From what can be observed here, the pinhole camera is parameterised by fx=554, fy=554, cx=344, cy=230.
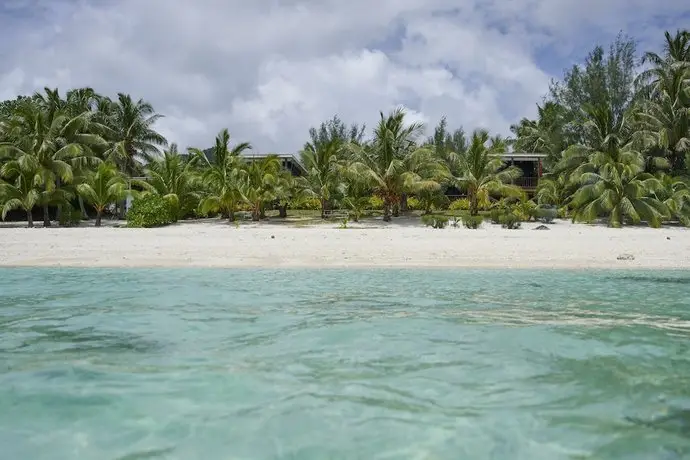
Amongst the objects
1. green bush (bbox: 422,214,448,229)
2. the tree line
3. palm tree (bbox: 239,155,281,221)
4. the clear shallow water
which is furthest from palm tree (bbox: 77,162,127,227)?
the clear shallow water

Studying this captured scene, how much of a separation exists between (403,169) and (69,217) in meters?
18.8

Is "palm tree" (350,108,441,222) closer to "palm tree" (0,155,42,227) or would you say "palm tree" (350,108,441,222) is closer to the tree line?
the tree line

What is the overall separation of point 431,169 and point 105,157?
2273 centimetres

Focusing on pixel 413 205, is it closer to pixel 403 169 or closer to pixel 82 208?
pixel 403 169

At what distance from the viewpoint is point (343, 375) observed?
5.00 m

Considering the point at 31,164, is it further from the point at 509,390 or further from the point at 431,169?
the point at 509,390

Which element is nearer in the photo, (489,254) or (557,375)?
(557,375)

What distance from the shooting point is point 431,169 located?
3131 centimetres

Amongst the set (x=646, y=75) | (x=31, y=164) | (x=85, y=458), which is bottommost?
(x=85, y=458)

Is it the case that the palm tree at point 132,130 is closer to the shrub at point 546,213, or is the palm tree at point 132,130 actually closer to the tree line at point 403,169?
the tree line at point 403,169

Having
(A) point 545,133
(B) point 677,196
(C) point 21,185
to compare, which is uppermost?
(A) point 545,133

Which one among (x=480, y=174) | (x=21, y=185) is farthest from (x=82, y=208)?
(x=480, y=174)

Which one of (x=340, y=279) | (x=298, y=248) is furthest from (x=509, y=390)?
(x=298, y=248)

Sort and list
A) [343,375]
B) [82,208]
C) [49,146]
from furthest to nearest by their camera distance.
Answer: [82,208] → [49,146] → [343,375]
